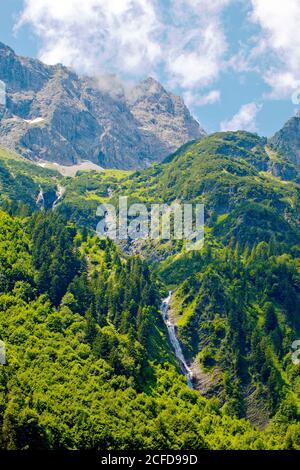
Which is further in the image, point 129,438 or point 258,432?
point 258,432

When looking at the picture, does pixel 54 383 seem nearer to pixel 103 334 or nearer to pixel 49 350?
pixel 49 350

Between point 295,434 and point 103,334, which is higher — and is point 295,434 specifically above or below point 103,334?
below

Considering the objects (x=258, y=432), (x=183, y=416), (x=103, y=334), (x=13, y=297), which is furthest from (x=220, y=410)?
(x=13, y=297)

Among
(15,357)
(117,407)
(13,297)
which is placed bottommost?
(117,407)

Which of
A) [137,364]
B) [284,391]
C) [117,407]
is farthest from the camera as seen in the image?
[284,391]

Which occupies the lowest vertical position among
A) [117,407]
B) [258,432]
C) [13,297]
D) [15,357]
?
[258,432]

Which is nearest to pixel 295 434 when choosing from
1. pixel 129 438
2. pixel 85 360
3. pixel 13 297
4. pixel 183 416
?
pixel 183 416

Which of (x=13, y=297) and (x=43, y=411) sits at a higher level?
(x=13, y=297)

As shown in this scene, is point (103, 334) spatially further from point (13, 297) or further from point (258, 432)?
point (258, 432)

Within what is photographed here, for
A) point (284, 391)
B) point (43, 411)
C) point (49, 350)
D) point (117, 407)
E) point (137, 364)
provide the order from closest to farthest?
point (43, 411) < point (117, 407) < point (49, 350) < point (137, 364) < point (284, 391)
